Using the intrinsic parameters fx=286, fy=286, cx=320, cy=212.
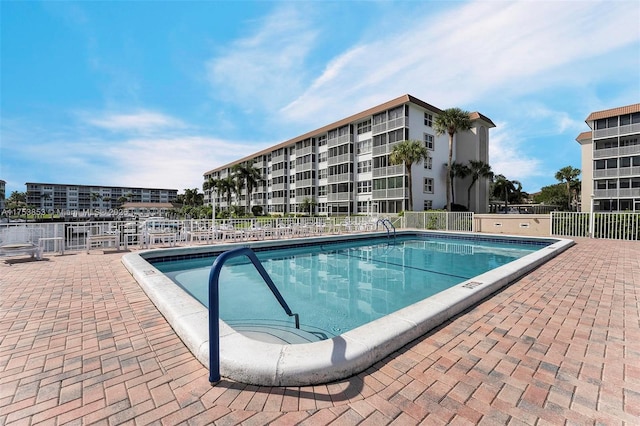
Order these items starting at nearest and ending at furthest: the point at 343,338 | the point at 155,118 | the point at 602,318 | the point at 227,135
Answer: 1. the point at 343,338
2. the point at 602,318
3. the point at 155,118
4. the point at 227,135

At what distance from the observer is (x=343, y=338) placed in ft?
8.92

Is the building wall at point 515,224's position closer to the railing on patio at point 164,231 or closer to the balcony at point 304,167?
the railing on patio at point 164,231

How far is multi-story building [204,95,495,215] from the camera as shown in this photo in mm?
28625

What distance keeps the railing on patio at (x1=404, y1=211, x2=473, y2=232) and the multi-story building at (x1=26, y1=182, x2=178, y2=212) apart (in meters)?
108

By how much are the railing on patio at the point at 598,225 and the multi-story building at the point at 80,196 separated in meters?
117

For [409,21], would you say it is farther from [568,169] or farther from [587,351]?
[568,169]

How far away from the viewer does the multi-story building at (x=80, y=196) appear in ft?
334

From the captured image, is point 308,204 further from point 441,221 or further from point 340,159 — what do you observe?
point 441,221

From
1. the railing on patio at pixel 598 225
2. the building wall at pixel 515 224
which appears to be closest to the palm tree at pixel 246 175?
the building wall at pixel 515 224

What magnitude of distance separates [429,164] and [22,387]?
1239 inches

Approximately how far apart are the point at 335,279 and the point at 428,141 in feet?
87.1

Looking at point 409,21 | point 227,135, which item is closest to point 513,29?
point 409,21

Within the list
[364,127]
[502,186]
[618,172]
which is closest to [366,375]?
[364,127]

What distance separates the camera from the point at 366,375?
238 cm
